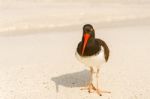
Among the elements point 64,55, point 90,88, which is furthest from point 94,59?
point 64,55

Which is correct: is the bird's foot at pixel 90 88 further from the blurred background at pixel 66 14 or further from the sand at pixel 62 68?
the blurred background at pixel 66 14

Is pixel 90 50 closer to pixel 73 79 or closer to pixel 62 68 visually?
pixel 73 79

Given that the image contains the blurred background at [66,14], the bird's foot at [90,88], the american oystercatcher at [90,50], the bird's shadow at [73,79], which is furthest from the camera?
the blurred background at [66,14]

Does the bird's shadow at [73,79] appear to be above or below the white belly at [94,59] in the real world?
below

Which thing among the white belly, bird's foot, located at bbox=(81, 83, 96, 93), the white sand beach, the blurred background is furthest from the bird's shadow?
the blurred background

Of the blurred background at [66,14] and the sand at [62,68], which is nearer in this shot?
the sand at [62,68]

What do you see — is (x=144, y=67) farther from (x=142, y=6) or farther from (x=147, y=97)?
(x=142, y=6)

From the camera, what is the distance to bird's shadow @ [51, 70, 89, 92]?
6.64 metres

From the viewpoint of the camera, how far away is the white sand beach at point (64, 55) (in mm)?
6371

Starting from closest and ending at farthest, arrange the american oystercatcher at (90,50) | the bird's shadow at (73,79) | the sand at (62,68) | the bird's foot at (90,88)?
the american oystercatcher at (90,50) < the sand at (62,68) < the bird's foot at (90,88) < the bird's shadow at (73,79)

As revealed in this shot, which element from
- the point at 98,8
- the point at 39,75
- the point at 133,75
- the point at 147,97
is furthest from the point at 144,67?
the point at 98,8

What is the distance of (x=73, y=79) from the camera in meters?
6.80

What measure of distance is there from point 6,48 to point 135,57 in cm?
252

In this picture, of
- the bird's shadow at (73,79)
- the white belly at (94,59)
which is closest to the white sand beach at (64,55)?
the bird's shadow at (73,79)
